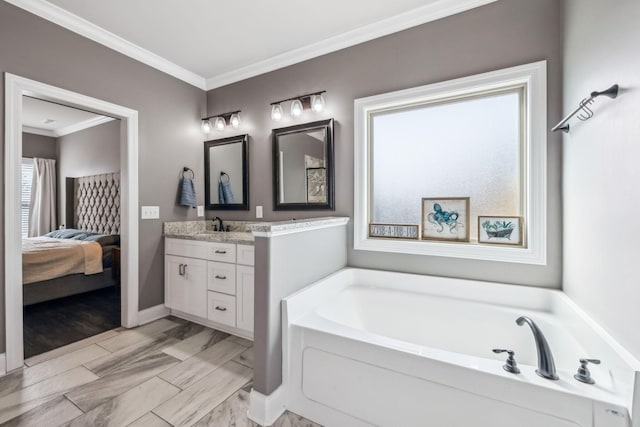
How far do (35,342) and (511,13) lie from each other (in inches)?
167

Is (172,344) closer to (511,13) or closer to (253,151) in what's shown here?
(253,151)

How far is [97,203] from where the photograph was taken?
4.51 m

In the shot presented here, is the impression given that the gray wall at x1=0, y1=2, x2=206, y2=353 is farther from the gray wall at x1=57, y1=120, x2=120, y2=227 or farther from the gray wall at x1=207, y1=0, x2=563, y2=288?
the gray wall at x1=57, y1=120, x2=120, y2=227

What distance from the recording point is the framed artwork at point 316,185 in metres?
2.44

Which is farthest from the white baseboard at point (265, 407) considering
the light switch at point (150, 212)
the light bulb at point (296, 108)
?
the light bulb at point (296, 108)

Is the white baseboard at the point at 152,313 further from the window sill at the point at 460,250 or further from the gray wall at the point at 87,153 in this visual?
the gray wall at the point at 87,153

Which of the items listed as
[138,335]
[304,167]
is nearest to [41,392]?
[138,335]

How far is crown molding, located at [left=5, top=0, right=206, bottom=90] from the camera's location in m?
1.94

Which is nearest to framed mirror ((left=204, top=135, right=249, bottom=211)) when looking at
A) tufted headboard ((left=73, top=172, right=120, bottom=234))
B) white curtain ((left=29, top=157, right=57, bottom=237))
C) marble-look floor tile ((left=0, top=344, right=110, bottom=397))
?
marble-look floor tile ((left=0, top=344, right=110, bottom=397))

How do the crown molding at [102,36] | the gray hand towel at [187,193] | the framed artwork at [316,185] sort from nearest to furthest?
the crown molding at [102,36]
the framed artwork at [316,185]
the gray hand towel at [187,193]

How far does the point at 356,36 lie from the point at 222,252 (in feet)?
6.94

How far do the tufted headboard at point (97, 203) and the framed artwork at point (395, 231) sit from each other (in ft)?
12.6

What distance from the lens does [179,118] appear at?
9.64 ft

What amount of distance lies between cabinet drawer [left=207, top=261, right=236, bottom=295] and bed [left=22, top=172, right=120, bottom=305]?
2.05 m
